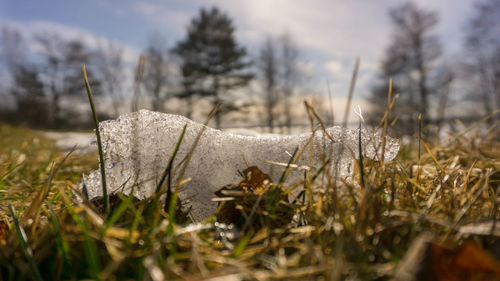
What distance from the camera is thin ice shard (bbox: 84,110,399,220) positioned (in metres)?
1.20

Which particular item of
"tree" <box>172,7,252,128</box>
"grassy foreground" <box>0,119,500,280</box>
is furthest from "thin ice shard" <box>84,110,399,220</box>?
"tree" <box>172,7,252,128</box>

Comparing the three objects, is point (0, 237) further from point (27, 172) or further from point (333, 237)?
point (27, 172)

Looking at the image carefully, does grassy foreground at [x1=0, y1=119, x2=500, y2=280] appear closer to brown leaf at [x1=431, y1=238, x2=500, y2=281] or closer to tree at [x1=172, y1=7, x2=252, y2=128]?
brown leaf at [x1=431, y1=238, x2=500, y2=281]

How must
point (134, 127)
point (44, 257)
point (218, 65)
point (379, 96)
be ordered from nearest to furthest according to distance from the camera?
point (44, 257) → point (134, 127) → point (379, 96) → point (218, 65)

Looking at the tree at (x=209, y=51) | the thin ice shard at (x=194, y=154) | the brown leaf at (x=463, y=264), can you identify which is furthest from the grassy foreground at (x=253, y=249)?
the tree at (x=209, y=51)

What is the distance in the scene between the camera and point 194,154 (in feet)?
3.98

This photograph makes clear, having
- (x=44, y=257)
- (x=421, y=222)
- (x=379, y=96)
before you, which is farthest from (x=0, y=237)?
(x=379, y=96)

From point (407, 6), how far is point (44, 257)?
22.2 meters

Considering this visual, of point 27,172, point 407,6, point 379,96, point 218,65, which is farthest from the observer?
point 218,65

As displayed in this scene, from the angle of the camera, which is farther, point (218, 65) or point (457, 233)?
point (218, 65)

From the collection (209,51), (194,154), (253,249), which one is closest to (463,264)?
(253,249)

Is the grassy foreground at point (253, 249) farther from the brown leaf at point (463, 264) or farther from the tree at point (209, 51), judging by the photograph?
the tree at point (209, 51)

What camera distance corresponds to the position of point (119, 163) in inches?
48.2

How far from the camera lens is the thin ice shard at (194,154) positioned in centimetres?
120
